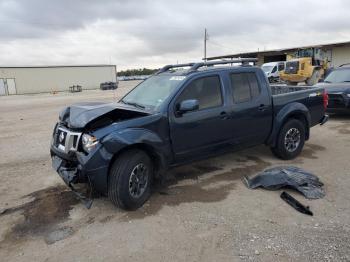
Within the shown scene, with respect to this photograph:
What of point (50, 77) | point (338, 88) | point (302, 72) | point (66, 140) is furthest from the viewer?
point (50, 77)

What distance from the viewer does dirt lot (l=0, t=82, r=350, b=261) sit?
3.59 m

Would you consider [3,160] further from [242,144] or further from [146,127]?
[242,144]

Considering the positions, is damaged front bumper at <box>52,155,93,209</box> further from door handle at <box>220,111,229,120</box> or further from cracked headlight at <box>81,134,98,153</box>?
door handle at <box>220,111,229,120</box>

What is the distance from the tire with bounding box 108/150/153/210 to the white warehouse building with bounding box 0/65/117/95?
66055 mm

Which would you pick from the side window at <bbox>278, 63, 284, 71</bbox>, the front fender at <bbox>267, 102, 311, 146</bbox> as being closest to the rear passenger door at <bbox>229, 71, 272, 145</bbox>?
the front fender at <bbox>267, 102, 311, 146</bbox>

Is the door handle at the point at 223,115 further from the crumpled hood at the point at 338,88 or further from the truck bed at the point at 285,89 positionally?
the crumpled hood at the point at 338,88

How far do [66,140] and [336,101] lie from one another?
922cm

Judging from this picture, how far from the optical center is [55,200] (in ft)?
16.5

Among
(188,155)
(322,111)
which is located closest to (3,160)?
(188,155)

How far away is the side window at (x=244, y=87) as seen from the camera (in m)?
5.76

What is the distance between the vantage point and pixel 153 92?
18.3 feet

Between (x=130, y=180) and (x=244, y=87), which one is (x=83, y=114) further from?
(x=244, y=87)

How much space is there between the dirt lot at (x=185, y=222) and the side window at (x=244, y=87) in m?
1.29

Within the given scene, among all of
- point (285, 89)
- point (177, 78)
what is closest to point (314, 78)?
point (285, 89)
